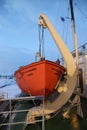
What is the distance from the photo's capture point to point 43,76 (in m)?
7.94

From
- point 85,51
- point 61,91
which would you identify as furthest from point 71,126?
point 85,51

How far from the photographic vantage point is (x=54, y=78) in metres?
8.19

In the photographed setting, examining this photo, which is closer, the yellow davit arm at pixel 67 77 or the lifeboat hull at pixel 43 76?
the yellow davit arm at pixel 67 77

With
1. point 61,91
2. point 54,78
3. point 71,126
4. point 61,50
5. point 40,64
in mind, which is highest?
point 61,50

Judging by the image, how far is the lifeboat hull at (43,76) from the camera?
7.94 meters

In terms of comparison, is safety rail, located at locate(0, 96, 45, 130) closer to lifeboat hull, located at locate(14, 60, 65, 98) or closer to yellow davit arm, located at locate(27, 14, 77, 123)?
yellow davit arm, located at locate(27, 14, 77, 123)

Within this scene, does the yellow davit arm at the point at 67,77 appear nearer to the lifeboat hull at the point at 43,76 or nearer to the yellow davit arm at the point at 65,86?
the yellow davit arm at the point at 65,86

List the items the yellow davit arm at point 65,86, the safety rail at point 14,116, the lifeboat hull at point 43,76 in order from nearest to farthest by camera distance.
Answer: the safety rail at point 14,116 → the yellow davit arm at point 65,86 → the lifeboat hull at point 43,76

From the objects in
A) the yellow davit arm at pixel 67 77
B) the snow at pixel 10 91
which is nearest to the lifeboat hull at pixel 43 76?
the yellow davit arm at pixel 67 77

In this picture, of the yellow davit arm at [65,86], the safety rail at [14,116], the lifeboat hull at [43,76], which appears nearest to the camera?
the safety rail at [14,116]

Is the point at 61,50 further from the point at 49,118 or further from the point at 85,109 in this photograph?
the point at 85,109

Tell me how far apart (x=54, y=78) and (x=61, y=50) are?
108 centimetres

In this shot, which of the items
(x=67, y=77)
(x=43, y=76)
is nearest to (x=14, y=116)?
(x=43, y=76)

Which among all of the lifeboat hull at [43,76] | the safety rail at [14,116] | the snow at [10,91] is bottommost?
the snow at [10,91]
